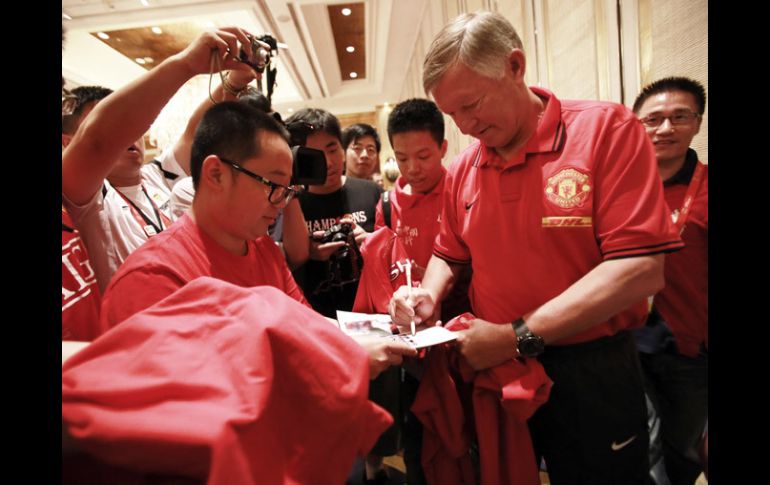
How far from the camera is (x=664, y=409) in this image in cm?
162

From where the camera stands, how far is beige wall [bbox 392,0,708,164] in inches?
59.7

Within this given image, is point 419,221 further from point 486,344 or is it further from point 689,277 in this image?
point 689,277

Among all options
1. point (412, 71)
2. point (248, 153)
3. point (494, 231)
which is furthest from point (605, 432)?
point (412, 71)

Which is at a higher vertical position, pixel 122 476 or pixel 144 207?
pixel 144 207

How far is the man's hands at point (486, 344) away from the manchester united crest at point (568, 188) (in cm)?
39

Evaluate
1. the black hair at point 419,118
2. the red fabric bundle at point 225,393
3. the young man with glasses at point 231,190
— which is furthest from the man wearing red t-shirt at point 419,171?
the red fabric bundle at point 225,393

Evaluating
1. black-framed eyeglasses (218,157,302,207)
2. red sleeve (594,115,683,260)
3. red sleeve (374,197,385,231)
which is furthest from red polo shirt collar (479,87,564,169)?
red sleeve (374,197,385,231)

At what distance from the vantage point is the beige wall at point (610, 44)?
59.7 inches

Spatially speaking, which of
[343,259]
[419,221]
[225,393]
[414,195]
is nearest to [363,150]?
[414,195]

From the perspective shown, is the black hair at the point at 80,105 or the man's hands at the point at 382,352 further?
the black hair at the point at 80,105

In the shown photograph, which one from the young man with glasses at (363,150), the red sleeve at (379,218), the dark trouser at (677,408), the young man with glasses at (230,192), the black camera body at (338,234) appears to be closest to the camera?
the young man with glasses at (230,192)

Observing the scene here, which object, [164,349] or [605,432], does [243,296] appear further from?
[605,432]

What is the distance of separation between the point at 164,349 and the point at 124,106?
683 mm

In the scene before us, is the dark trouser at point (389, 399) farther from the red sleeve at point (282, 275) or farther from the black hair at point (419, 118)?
the black hair at point (419, 118)
